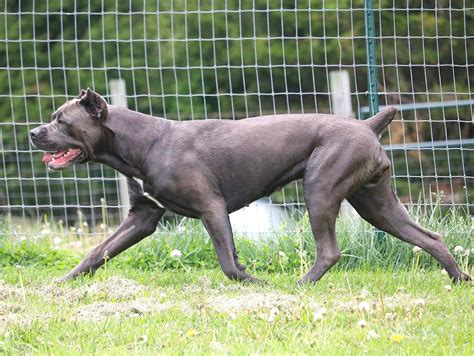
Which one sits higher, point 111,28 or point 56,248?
point 111,28

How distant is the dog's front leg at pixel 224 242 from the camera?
7.68m

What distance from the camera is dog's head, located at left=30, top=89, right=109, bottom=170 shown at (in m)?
7.82

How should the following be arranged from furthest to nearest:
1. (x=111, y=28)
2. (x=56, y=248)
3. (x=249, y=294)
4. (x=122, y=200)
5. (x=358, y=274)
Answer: (x=111, y=28) < (x=122, y=200) < (x=56, y=248) < (x=358, y=274) < (x=249, y=294)

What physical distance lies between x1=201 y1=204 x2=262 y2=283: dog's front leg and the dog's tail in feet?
3.82

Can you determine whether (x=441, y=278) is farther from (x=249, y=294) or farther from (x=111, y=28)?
(x=111, y=28)

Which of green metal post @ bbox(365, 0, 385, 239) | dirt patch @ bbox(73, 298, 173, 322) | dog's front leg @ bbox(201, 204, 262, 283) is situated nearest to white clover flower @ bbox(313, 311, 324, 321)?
dirt patch @ bbox(73, 298, 173, 322)

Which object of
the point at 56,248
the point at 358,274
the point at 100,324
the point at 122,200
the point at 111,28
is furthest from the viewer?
the point at 111,28

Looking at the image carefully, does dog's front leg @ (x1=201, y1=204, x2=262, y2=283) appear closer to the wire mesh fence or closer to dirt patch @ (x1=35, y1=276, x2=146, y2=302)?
dirt patch @ (x1=35, y1=276, x2=146, y2=302)

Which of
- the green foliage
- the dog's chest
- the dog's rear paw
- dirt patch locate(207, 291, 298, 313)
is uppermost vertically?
the dog's chest

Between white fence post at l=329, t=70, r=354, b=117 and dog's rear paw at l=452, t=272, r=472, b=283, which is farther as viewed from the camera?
white fence post at l=329, t=70, r=354, b=117

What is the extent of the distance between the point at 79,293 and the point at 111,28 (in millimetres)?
10172

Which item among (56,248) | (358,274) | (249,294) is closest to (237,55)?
(56,248)

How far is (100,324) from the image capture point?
620 centimetres

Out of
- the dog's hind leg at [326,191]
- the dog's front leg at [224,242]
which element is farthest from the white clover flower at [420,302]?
the dog's front leg at [224,242]
